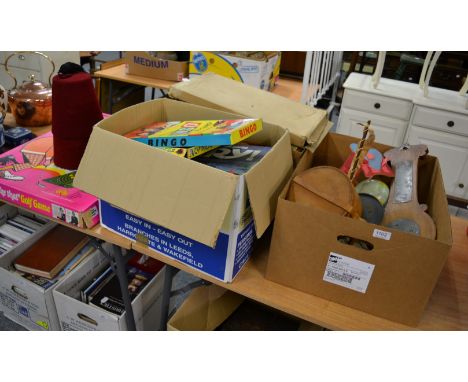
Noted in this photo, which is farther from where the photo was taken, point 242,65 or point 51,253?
point 242,65

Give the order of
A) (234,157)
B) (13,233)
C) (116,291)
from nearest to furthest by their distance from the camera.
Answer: (234,157), (116,291), (13,233)

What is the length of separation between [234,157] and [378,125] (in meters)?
1.94

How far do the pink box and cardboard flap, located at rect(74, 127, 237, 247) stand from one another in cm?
15

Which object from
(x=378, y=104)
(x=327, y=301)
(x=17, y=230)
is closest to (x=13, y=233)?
(x=17, y=230)

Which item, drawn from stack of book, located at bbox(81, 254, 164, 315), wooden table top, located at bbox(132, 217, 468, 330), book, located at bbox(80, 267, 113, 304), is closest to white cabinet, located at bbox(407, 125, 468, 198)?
wooden table top, located at bbox(132, 217, 468, 330)

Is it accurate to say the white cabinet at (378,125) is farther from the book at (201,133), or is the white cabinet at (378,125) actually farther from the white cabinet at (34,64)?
the white cabinet at (34,64)

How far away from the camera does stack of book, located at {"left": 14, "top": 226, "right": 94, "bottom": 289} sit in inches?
59.9

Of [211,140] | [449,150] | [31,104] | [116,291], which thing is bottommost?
[116,291]

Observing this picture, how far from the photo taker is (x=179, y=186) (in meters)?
0.93

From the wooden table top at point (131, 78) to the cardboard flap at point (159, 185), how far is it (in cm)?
176

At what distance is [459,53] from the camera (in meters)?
3.90

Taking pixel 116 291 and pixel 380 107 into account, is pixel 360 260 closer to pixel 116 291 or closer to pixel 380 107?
pixel 116 291

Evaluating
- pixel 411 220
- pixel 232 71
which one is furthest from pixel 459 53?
pixel 411 220

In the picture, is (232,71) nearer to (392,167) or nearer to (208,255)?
(392,167)
